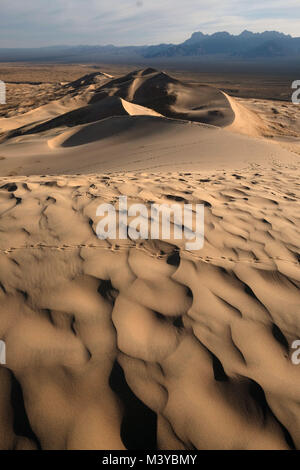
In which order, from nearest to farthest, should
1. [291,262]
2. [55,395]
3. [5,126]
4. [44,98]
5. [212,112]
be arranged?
[55,395] < [291,262] < [212,112] < [5,126] < [44,98]

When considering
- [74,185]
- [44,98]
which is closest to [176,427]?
[74,185]

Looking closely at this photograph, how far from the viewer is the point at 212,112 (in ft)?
44.6

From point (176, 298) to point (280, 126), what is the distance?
14843 millimetres

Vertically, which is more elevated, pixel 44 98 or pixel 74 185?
pixel 44 98

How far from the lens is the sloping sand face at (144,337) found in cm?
131

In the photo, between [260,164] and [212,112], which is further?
[212,112]

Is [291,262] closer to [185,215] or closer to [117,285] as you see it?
[185,215]

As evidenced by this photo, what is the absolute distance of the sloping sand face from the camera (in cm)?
131

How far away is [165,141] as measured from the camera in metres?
8.78

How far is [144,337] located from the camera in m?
1.67

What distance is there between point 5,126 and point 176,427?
16.6 m
